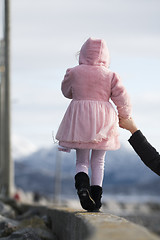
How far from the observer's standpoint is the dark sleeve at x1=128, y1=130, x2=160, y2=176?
5.64m

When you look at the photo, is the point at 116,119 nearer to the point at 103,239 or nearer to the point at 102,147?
the point at 102,147

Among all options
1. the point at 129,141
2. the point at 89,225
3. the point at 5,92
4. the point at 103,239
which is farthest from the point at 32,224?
the point at 5,92

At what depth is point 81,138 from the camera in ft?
19.5

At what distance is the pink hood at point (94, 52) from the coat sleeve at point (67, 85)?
0.17m

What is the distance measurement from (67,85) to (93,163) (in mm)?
725

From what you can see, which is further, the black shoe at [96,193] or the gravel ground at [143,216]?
the gravel ground at [143,216]

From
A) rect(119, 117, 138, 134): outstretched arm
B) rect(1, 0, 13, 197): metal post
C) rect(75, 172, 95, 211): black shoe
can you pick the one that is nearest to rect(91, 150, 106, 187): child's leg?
rect(75, 172, 95, 211): black shoe

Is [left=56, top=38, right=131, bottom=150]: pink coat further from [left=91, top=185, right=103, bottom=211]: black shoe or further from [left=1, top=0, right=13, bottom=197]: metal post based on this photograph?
[left=1, top=0, right=13, bottom=197]: metal post

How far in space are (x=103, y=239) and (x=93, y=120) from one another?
7.70 feet

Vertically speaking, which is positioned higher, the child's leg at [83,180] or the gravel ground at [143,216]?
the child's leg at [83,180]

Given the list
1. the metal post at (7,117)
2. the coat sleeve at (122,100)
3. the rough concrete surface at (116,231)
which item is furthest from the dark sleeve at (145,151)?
the metal post at (7,117)

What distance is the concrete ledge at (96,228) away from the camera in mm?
3859

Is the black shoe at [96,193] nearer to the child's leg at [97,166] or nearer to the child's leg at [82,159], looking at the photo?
the child's leg at [97,166]

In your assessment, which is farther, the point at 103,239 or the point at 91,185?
the point at 91,185
